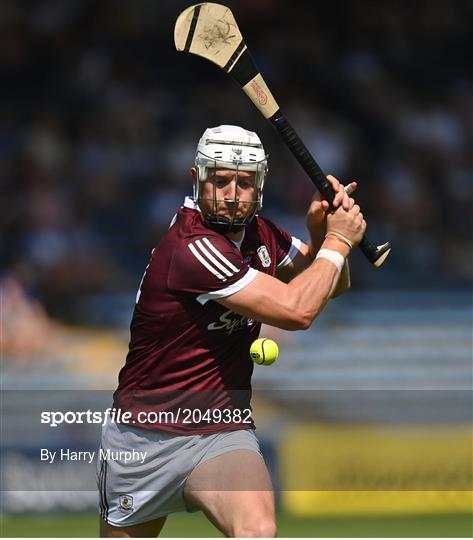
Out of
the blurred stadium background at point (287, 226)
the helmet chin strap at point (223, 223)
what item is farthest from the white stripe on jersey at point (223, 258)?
the blurred stadium background at point (287, 226)

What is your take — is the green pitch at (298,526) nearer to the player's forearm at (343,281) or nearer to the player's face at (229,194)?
the player's forearm at (343,281)

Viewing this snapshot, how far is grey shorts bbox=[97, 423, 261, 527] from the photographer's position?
4.20m

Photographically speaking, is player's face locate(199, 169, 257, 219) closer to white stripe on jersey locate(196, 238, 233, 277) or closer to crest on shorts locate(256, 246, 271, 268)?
white stripe on jersey locate(196, 238, 233, 277)

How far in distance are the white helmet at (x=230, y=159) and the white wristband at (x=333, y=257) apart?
29cm

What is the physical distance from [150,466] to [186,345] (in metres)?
0.44

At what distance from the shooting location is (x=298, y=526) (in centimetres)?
771

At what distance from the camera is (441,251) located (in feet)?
33.7

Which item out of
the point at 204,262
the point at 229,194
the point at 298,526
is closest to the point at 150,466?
the point at 204,262

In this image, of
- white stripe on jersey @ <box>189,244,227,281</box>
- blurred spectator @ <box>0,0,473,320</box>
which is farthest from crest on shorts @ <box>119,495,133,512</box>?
blurred spectator @ <box>0,0,473,320</box>

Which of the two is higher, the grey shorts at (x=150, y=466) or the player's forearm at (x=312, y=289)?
the player's forearm at (x=312, y=289)

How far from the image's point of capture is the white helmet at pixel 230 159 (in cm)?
424

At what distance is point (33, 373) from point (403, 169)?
151 inches

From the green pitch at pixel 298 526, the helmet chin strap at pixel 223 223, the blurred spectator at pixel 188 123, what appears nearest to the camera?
the helmet chin strap at pixel 223 223

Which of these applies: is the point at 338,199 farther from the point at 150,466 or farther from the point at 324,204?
the point at 150,466
